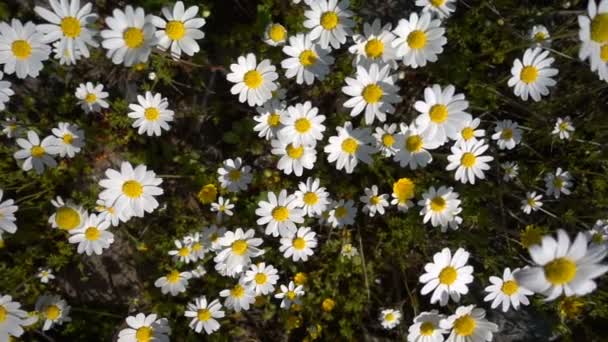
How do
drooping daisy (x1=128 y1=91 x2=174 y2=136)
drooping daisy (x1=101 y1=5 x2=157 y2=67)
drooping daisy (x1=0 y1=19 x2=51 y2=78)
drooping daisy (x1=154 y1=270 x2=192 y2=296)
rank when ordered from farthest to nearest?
drooping daisy (x1=154 y1=270 x2=192 y2=296) < drooping daisy (x1=128 y1=91 x2=174 y2=136) < drooping daisy (x1=0 y1=19 x2=51 y2=78) < drooping daisy (x1=101 y1=5 x2=157 y2=67)

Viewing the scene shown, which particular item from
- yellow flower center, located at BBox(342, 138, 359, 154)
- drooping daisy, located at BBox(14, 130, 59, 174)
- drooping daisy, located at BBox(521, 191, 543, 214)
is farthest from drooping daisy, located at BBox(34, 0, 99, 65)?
drooping daisy, located at BBox(521, 191, 543, 214)

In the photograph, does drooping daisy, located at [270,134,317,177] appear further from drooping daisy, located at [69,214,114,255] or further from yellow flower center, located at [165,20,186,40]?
drooping daisy, located at [69,214,114,255]

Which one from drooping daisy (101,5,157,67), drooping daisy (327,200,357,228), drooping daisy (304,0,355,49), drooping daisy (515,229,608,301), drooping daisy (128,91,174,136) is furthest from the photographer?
drooping daisy (327,200,357,228)

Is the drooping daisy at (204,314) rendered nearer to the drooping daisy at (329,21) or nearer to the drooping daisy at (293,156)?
the drooping daisy at (293,156)

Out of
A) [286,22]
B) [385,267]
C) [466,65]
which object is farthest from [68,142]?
[466,65]

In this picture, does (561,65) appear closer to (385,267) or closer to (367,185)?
(367,185)
